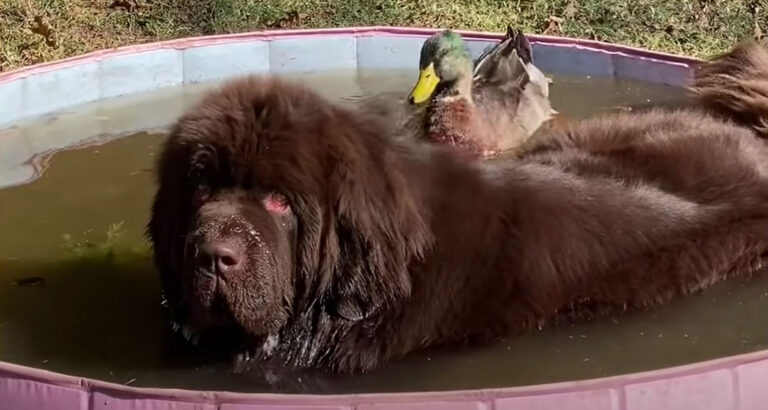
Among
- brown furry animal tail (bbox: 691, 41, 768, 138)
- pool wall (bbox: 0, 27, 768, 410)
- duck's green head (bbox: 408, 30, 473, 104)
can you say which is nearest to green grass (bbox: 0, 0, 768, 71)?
pool wall (bbox: 0, 27, 768, 410)

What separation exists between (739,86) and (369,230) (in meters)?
2.07

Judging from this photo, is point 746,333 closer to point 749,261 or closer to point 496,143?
point 749,261

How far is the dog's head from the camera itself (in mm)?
2645

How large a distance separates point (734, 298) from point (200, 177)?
1.63 m

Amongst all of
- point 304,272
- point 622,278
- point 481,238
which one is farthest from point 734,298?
point 304,272

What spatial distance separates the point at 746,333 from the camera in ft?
10.1

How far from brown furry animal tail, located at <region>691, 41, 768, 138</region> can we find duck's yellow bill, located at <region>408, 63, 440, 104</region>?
1.09 meters

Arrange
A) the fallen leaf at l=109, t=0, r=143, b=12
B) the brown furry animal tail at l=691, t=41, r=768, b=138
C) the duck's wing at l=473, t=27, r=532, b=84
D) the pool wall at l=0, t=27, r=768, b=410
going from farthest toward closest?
the fallen leaf at l=109, t=0, r=143, b=12 → the duck's wing at l=473, t=27, r=532, b=84 → the brown furry animal tail at l=691, t=41, r=768, b=138 → the pool wall at l=0, t=27, r=768, b=410

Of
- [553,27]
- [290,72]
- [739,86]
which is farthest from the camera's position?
[553,27]

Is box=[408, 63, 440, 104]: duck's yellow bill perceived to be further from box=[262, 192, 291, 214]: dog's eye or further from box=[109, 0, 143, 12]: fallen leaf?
box=[109, 0, 143, 12]: fallen leaf

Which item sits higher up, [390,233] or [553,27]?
[390,233]

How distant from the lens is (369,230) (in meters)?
2.76

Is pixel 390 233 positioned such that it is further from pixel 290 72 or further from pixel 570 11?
pixel 570 11

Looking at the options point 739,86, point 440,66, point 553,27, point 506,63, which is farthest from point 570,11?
point 739,86
